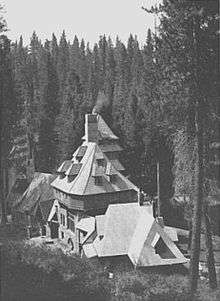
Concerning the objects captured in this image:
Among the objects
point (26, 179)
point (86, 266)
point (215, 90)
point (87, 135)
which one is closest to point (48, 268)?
point (86, 266)

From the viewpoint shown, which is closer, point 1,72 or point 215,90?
point 215,90

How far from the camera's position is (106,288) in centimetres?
1991

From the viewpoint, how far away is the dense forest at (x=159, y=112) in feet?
65.6

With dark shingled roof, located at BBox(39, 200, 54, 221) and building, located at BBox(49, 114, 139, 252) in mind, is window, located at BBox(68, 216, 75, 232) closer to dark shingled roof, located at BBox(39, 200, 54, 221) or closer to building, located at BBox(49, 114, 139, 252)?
building, located at BBox(49, 114, 139, 252)

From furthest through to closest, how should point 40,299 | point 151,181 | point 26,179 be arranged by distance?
1. point 26,179
2. point 151,181
3. point 40,299

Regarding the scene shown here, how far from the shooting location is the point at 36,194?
5166cm

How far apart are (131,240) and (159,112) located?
1444 cm

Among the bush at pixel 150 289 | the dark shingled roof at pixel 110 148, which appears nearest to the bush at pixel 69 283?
the bush at pixel 150 289

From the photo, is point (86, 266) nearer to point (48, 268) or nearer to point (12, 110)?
point (48, 268)

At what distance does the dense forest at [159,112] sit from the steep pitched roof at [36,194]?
3.08m

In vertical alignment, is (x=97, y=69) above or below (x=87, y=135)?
above

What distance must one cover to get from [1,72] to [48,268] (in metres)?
19.9

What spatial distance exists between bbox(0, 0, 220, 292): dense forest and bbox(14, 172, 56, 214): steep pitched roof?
10.1 feet

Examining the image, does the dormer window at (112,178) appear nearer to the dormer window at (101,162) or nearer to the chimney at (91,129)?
the dormer window at (101,162)
